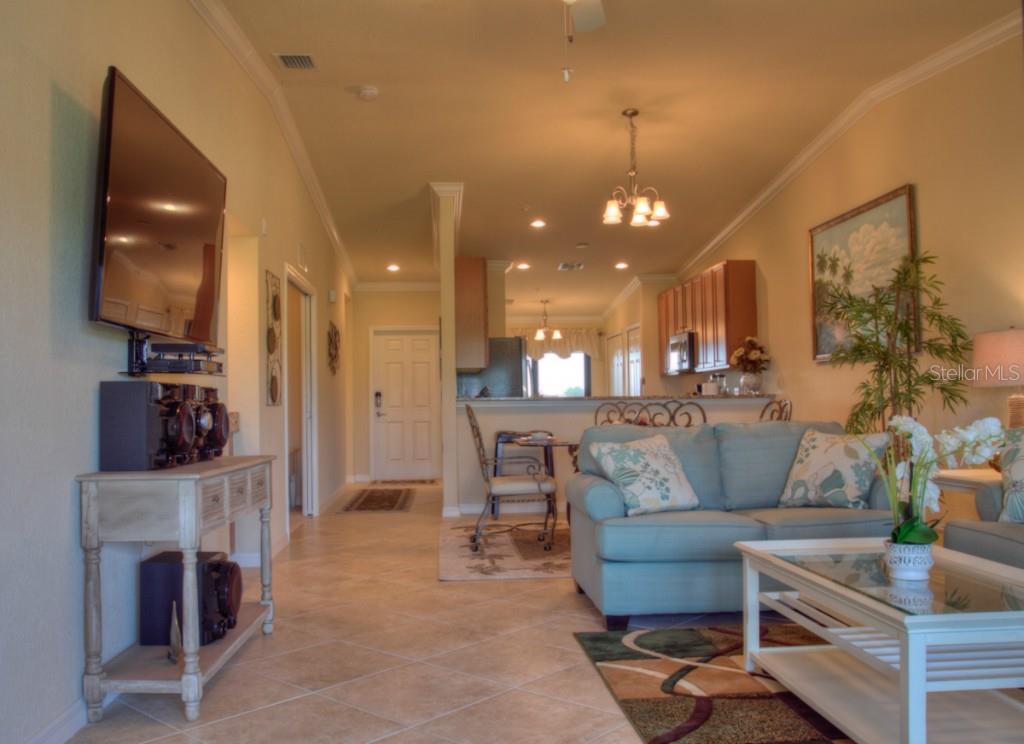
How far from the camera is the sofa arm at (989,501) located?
10.2 feet

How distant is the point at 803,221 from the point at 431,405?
543 cm

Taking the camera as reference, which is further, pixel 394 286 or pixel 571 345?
pixel 571 345

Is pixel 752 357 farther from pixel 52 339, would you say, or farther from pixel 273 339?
pixel 52 339

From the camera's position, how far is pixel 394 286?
1010 cm

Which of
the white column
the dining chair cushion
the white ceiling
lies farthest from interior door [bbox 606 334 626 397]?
the dining chair cushion

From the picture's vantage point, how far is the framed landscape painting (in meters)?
4.54

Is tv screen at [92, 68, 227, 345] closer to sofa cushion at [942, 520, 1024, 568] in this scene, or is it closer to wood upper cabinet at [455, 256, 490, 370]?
sofa cushion at [942, 520, 1024, 568]

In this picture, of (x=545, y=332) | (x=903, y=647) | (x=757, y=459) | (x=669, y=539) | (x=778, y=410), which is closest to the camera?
(x=903, y=647)

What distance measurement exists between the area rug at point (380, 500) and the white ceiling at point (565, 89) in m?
2.76

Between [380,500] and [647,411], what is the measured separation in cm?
298

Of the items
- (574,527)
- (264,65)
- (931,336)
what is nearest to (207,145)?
(264,65)

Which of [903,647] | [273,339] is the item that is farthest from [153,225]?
[903,647]

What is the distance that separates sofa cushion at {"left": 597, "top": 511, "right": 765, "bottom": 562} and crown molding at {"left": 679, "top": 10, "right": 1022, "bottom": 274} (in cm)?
284

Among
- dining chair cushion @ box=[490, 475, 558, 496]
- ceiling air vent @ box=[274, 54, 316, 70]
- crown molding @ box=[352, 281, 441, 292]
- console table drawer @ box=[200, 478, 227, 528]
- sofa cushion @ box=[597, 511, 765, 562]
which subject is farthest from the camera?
crown molding @ box=[352, 281, 441, 292]
